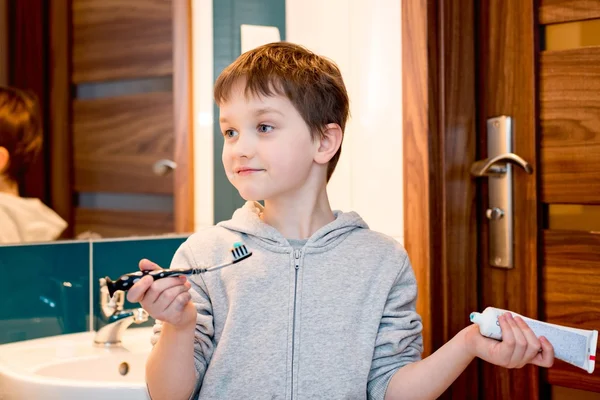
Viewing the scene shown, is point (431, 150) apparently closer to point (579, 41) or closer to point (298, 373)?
point (579, 41)

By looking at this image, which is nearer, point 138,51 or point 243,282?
point 243,282

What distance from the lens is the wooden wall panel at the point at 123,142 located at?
1646 millimetres

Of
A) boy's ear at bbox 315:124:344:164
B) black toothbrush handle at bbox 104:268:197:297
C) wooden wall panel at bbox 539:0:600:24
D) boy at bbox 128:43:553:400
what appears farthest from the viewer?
wooden wall panel at bbox 539:0:600:24

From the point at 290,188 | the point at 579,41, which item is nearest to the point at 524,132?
the point at 579,41

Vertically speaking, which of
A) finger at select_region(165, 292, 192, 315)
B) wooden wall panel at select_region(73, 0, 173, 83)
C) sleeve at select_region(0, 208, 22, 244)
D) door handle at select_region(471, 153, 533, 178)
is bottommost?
finger at select_region(165, 292, 192, 315)

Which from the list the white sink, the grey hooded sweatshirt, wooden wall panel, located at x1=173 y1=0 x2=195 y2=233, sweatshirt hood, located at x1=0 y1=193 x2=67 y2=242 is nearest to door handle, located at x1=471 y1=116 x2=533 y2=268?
the grey hooded sweatshirt

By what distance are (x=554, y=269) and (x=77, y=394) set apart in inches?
37.2

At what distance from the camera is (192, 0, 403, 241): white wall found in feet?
5.61

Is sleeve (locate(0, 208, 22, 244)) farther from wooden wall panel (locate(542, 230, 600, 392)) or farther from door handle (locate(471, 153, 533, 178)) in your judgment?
wooden wall panel (locate(542, 230, 600, 392))

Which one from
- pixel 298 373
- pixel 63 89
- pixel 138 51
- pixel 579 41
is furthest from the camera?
pixel 138 51

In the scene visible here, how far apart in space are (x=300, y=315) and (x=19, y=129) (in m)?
0.73

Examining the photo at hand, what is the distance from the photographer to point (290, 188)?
1252 mm

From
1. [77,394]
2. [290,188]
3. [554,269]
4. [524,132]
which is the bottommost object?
[77,394]

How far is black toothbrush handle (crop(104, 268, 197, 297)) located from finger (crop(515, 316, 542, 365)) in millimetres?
474
